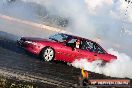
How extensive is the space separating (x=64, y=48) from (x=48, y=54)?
2.64 feet

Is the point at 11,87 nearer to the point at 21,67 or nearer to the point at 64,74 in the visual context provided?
the point at 21,67

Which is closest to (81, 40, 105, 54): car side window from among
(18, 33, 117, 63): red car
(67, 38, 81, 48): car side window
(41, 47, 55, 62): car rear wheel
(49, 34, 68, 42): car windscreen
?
(18, 33, 117, 63): red car

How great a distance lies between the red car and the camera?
1416 cm

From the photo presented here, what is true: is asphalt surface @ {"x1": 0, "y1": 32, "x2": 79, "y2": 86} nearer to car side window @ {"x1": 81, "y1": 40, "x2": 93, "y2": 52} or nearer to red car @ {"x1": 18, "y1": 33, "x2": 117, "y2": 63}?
red car @ {"x1": 18, "y1": 33, "x2": 117, "y2": 63}

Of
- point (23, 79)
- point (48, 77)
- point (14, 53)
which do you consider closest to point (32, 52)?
point (14, 53)

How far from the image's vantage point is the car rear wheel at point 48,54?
14141 millimetres

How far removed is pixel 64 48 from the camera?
575 inches

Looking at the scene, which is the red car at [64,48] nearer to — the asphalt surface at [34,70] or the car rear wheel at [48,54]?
the car rear wheel at [48,54]

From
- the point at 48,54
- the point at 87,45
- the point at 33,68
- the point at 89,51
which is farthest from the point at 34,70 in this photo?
the point at 87,45

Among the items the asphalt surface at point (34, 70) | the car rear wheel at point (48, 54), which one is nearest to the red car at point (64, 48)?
the car rear wheel at point (48, 54)

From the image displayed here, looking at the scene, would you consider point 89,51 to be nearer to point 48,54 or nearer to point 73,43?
point 73,43

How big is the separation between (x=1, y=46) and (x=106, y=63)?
4.88 m

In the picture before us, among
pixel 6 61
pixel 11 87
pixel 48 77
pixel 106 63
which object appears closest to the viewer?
pixel 11 87

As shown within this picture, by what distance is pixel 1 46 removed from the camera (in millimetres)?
15805
